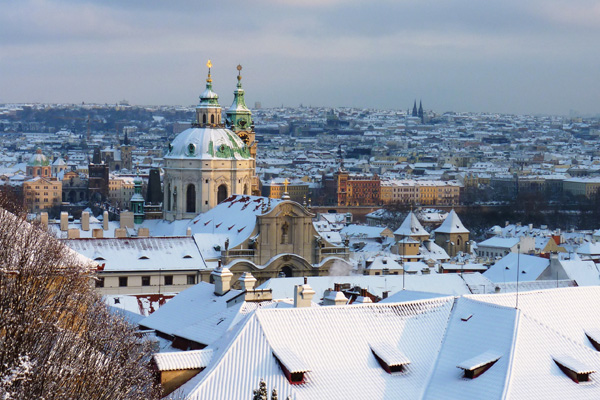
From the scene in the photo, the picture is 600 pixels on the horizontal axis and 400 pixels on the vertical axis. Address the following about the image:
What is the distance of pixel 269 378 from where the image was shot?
2555cm

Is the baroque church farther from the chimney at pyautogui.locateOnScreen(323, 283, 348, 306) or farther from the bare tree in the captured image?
the bare tree

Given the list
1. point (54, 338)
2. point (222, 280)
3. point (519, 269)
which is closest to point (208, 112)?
point (519, 269)

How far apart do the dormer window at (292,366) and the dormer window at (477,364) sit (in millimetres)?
3280

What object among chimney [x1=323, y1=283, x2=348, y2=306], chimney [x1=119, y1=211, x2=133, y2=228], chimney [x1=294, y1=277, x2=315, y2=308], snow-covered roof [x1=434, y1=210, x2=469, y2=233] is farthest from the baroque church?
chimney [x1=294, y1=277, x2=315, y2=308]

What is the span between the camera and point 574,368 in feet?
86.0

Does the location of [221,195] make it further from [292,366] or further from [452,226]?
[292,366]

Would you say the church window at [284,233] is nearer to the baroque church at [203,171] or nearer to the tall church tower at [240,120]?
the baroque church at [203,171]

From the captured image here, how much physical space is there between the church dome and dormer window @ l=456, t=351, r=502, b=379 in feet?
181

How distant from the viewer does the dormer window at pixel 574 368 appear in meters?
26.2

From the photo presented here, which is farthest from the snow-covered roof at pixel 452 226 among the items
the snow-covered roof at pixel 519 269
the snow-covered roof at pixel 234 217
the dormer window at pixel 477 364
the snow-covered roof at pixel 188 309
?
the dormer window at pixel 477 364

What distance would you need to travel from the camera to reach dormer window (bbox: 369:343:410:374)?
26.6 meters

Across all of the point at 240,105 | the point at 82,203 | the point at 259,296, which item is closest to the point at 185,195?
the point at 240,105

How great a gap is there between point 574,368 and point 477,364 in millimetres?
2117

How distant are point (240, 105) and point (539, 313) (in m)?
75.2
